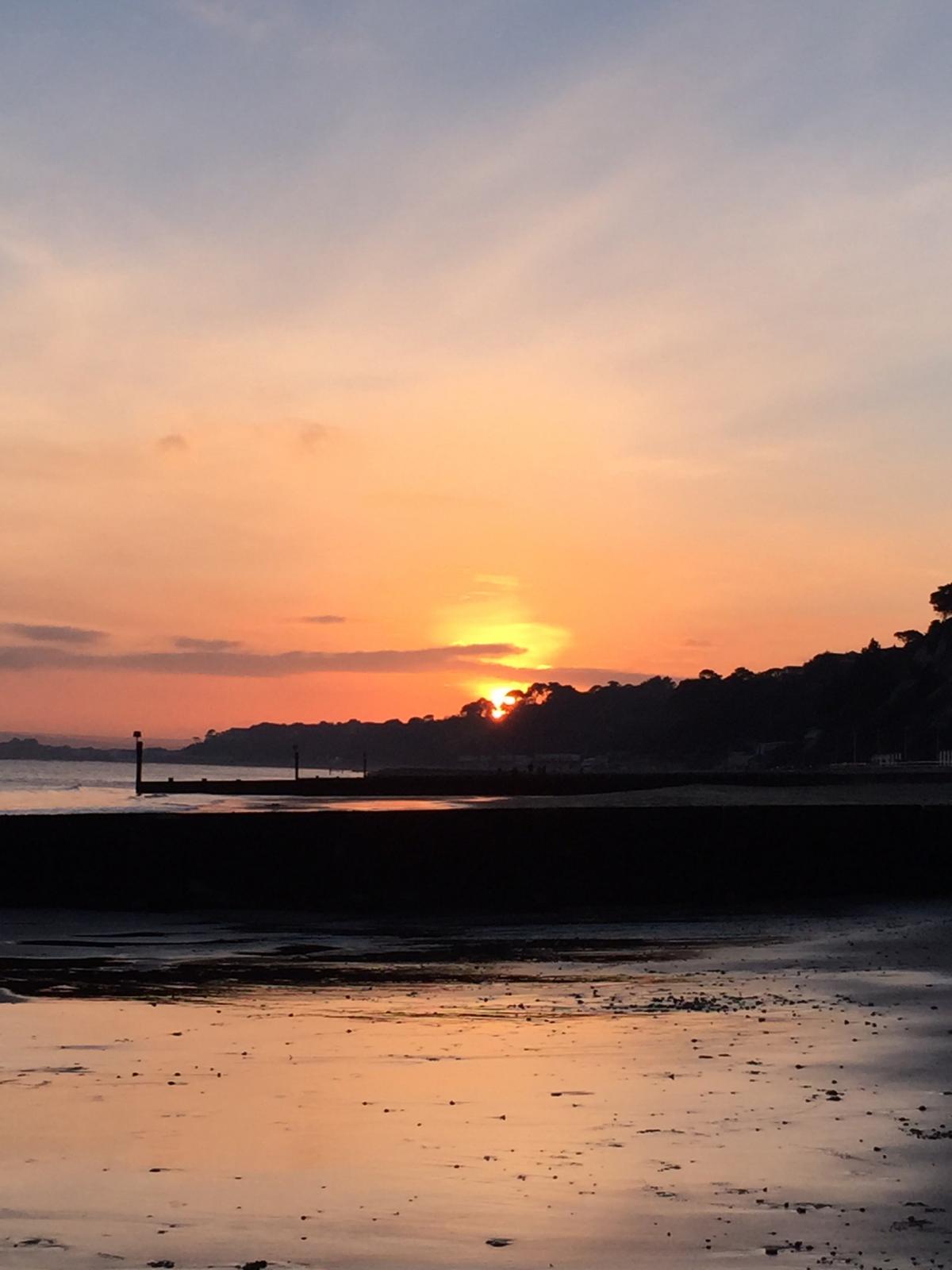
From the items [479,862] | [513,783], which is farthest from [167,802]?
[479,862]

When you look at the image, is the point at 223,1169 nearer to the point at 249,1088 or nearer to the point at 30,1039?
the point at 249,1088

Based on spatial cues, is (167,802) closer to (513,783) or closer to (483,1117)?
(513,783)

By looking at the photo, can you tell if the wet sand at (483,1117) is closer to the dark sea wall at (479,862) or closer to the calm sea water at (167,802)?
the dark sea wall at (479,862)

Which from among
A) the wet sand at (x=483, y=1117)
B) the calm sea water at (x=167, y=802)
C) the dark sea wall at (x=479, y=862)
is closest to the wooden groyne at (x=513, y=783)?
the calm sea water at (x=167, y=802)

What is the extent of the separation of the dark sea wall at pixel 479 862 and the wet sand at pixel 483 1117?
30.5 ft

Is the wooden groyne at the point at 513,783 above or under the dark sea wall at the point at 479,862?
above

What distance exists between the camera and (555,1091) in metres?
9.60

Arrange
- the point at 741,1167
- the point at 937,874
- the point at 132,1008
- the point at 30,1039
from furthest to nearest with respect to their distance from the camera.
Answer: the point at 937,874, the point at 132,1008, the point at 30,1039, the point at 741,1167

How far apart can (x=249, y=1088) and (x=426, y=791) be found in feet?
304

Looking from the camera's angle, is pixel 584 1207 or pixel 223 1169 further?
pixel 223 1169

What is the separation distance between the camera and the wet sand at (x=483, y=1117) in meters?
6.59

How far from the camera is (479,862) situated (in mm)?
25875

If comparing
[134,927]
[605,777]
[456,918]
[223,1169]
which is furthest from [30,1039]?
[605,777]

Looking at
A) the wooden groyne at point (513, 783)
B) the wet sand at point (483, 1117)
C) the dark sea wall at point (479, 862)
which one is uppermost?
the wooden groyne at point (513, 783)
